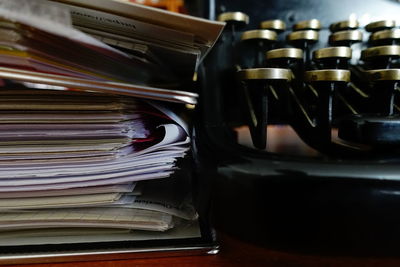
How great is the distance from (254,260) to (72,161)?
0.24 metres

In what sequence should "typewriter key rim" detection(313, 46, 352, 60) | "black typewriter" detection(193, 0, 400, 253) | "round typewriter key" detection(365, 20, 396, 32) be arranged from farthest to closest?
"round typewriter key" detection(365, 20, 396, 32) → "typewriter key rim" detection(313, 46, 352, 60) → "black typewriter" detection(193, 0, 400, 253)

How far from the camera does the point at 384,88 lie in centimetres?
42

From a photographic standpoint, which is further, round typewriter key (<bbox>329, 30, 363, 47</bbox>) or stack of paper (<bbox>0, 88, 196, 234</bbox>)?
round typewriter key (<bbox>329, 30, 363, 47</bbox>)

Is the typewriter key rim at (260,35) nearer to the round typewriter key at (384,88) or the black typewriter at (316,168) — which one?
the black typewriter at (316,168)

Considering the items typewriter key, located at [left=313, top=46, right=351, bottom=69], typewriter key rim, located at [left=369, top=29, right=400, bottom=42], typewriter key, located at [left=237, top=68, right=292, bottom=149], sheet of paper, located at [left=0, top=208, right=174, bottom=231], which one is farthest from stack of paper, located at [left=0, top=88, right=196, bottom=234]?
typewriter key rim, located at [left=369, top=29, right=400, bottom=42]

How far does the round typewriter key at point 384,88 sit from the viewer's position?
39cm

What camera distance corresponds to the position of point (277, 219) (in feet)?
1.07

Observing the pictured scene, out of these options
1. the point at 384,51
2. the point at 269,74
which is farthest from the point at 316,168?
the point at 384,51

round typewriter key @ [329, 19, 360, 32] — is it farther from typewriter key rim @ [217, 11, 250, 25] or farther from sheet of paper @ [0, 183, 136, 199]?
sheet of paper @ [0, 183, 136, 199]

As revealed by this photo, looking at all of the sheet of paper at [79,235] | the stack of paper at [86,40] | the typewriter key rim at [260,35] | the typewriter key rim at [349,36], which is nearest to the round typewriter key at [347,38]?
the typewriter key rim at [349,36]

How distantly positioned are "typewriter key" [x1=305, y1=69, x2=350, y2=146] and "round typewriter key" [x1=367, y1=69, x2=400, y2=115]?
40 millimetres

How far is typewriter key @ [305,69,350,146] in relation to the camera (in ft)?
1.26

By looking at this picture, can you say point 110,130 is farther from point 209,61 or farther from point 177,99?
point 209,61

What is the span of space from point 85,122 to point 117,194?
0.09 meters
